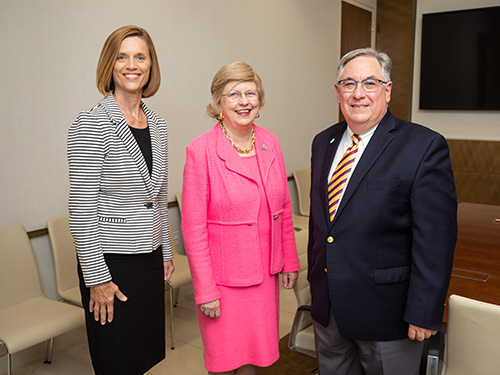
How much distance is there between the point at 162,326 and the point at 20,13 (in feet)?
6.96

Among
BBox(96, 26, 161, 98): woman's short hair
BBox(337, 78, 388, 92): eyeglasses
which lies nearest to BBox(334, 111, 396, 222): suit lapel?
BBox(337, 78, 388, 92): eyeglasses

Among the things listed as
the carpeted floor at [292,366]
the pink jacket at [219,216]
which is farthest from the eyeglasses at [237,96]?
the carpeted floor at [292,366]

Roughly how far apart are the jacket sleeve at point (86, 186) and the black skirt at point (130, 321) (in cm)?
10

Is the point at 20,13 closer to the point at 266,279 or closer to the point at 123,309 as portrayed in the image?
the point at 123,309

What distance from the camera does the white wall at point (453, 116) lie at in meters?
6.26

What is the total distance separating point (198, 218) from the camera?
6.70ft

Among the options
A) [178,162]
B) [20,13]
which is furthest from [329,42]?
[20,13]

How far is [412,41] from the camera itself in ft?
22.0

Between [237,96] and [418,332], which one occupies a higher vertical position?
[237,96]

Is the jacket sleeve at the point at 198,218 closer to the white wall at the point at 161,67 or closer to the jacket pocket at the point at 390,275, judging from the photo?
the jacket pocket at the point at 390,275

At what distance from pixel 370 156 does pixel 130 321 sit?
1.22 metres

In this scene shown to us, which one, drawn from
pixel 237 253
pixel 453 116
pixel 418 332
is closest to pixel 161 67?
pixel 237 253

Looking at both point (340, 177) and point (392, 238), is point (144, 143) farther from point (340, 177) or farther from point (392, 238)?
point (392, 238)

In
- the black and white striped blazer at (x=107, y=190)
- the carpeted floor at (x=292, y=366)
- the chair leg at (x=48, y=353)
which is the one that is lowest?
the chair leg at (x=48, y=353)
